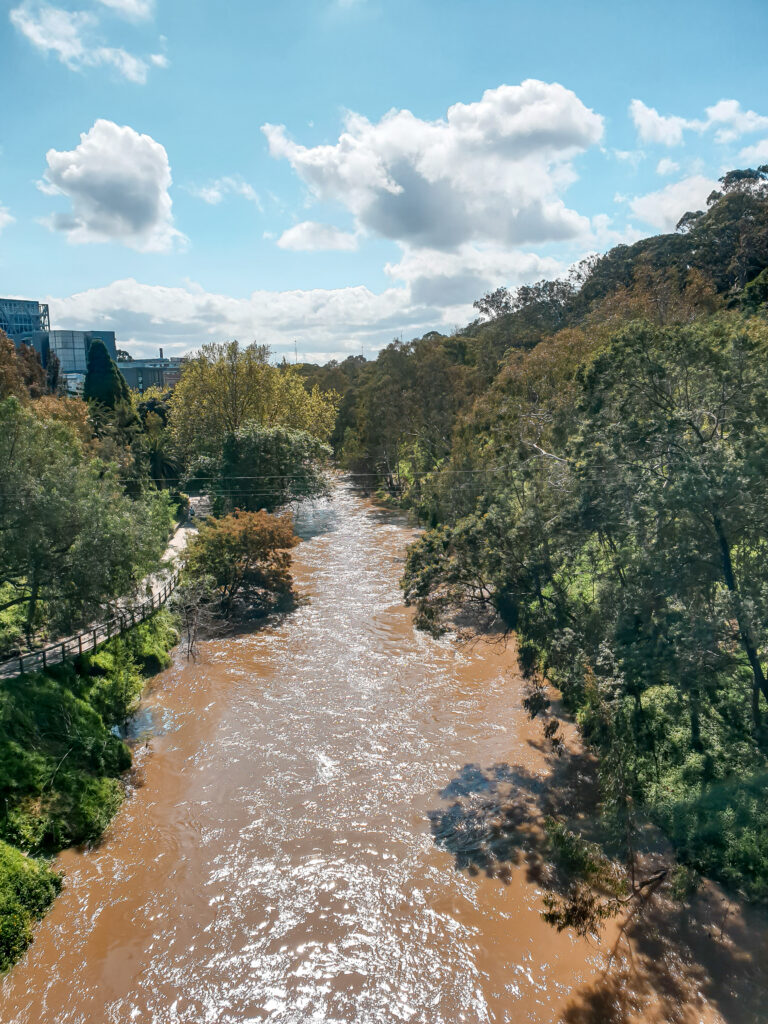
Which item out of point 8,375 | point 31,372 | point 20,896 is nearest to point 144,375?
point 31,372

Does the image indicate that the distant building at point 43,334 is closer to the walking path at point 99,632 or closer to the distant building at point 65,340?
the distant building at point 65,340

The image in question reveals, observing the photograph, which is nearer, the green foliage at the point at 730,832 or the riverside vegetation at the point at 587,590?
the green foliage at the point at 730,832

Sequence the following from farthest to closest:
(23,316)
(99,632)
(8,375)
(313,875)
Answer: (23,316) < (8,375) < (99,632) < (313,875)

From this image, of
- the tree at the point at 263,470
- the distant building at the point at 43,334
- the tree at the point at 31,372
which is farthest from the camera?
the distant building at the point at 43,334

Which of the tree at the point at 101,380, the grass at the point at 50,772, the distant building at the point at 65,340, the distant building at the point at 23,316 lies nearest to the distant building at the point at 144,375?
the distant building at the point at 65,340

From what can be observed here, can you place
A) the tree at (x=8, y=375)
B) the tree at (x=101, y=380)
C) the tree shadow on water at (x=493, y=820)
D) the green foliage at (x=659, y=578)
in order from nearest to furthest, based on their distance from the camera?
the green foliage at (x=659, y=578), the tree shadow on water at (x=493, y=820), the tree at (x=8, y=375), the tree at (x=101, y=380)

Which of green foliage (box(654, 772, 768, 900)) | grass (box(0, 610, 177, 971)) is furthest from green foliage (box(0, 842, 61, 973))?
green foliage (box(654, 772, 768, 900))

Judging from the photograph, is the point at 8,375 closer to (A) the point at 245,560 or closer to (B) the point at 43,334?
(A) the point at 245,560
